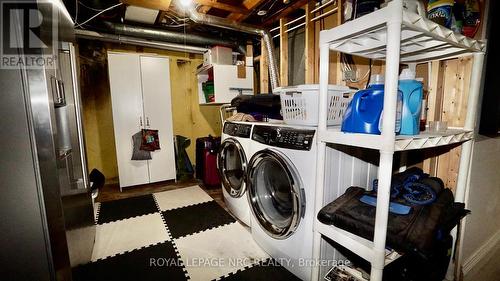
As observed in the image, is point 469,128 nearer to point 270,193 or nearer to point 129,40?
point 270,193

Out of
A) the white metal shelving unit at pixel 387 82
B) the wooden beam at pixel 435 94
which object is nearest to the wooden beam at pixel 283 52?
the white metal shelving unit at pixel 387 82

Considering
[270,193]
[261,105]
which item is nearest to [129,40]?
[261,105]

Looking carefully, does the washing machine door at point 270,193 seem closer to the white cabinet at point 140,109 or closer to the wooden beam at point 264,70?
the wooden beam at point 264,70

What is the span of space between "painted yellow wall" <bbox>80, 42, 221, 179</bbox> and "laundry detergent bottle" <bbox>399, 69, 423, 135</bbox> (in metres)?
3.71

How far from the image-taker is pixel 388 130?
86 cm

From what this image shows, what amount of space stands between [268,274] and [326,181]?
88cm

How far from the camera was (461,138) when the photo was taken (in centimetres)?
122

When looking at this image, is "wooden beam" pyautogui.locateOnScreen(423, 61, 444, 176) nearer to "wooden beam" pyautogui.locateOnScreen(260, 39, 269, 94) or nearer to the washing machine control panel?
the washing machine control panel

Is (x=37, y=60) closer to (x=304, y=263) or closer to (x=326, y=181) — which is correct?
(x=326, y=181)

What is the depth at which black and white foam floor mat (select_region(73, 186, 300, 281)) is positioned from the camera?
1.71 metres

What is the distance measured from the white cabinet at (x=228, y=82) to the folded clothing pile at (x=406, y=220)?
8.49 feet

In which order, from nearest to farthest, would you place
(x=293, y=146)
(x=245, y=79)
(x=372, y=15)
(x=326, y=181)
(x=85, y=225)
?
(x=372, y=15) < (x=326, y=181) < (x=293, y=146) < (x=85, y=225) < (x=245, y=79)

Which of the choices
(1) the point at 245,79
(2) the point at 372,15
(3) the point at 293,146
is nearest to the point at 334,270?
(3) the point at 293,146

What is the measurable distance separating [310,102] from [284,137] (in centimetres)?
30
